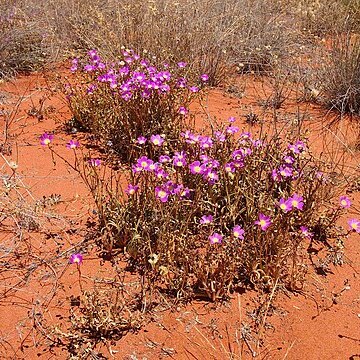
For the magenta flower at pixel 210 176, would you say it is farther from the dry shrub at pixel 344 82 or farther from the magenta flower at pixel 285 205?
the dry shrub at pixel 344 82

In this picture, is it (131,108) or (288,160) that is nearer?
(288,160)

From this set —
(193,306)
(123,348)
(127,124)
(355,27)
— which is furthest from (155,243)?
(355,27)

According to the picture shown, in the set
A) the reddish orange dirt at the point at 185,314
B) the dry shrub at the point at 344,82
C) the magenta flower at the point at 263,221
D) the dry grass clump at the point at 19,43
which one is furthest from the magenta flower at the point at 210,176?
the dry grass clump at the point at 19,43

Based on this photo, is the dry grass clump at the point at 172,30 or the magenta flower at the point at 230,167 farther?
the dry grass clump at the point at 172,30

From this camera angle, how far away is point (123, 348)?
210 centimetres

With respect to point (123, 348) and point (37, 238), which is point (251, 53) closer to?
point (37, 238)

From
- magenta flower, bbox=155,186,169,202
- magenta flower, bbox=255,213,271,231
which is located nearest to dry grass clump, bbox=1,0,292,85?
magenta flower, bbox=155,186,169,202

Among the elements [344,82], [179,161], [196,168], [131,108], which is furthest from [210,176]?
[344,82]

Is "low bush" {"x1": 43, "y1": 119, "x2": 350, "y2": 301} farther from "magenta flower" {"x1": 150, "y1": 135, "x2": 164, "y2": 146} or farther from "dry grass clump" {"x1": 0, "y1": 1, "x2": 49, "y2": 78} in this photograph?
"dry grass clump" {"x1": 0, "y1": 1, "x2": 49, "y2": 78}

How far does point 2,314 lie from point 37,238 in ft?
1.91

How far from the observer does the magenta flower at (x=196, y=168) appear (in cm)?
269

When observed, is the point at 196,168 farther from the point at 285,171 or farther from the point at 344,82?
the point at 344,82

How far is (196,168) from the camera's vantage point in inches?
106

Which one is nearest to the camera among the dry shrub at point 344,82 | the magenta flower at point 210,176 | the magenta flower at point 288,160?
the magenta flower at point 210,176
